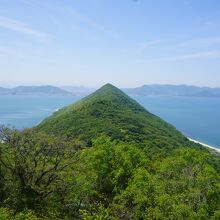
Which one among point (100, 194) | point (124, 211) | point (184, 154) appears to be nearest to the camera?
point (124, 211)

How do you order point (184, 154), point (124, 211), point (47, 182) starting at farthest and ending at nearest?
point (184, 154) < point (47, 182) < point (124, 211)

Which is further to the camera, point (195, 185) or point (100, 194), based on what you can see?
point (100, 194)

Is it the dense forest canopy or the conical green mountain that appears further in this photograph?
the conical green mountain

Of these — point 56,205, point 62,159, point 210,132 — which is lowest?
point 210,132

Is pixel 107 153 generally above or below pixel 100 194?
above

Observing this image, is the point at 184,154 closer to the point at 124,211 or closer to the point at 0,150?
the point at 124,211

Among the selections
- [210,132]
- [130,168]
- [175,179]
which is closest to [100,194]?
[130,168]

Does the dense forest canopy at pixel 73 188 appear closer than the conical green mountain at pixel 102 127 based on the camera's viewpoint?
Yes

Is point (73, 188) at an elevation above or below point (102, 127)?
above

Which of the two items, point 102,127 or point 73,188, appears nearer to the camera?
point 73,188
